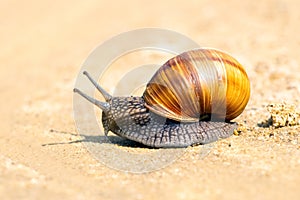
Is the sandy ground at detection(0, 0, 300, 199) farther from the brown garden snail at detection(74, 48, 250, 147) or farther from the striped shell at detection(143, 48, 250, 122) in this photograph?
the striped shell at detection(143, 48, 250, 122)

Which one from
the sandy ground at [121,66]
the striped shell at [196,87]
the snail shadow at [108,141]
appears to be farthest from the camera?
the snail shadow at [108,141]

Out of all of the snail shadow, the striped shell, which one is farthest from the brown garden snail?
the snail shadow

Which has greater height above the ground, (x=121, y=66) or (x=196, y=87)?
(x=196, y=87)

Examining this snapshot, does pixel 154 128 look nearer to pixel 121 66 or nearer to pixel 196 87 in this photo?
pixel 196 87

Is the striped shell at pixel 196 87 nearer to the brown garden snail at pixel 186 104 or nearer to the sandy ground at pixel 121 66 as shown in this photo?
the brown garden snail at pixel 186 104

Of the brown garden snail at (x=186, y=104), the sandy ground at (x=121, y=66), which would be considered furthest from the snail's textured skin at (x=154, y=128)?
the sandy ground at (x=121, y=66)

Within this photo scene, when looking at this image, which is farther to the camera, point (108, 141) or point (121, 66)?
point (121, 66)

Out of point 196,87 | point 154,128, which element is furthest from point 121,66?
point 196,87

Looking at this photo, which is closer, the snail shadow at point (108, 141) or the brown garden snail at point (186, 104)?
the brown garden snail at point (186, 104)
